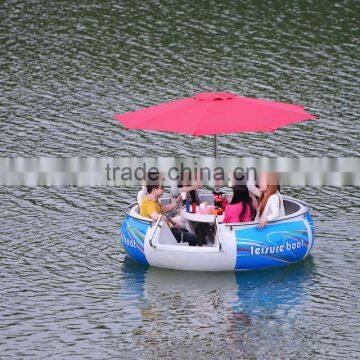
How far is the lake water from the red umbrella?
8.83 ft

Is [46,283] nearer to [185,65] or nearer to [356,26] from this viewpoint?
[185,65]

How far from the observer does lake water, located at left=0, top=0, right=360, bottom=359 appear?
18.6 m

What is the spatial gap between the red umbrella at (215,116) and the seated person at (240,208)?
120cm

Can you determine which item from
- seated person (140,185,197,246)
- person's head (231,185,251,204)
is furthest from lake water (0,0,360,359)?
person's head (231,185,251,204)

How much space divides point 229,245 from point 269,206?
109 centimetres

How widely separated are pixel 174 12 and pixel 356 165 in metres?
17.1

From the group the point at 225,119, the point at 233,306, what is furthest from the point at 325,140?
the point at 233,306

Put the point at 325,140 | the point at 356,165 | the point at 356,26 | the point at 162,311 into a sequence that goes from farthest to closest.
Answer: the point at 356,26
the point at 325,140
the point at 356,165
the point at 162,311

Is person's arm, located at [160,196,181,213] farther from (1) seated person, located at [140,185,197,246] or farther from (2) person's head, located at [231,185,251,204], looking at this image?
(2) person's head, located at [231,185,251,204]

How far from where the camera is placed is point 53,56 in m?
38.9

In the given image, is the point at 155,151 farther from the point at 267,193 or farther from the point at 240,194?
the point at 267,193

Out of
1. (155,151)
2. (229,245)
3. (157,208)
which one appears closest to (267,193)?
(229,245)

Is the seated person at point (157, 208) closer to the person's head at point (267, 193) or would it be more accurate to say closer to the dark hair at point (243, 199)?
the dark hair at point (243, 199)

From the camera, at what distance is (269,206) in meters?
21.3
